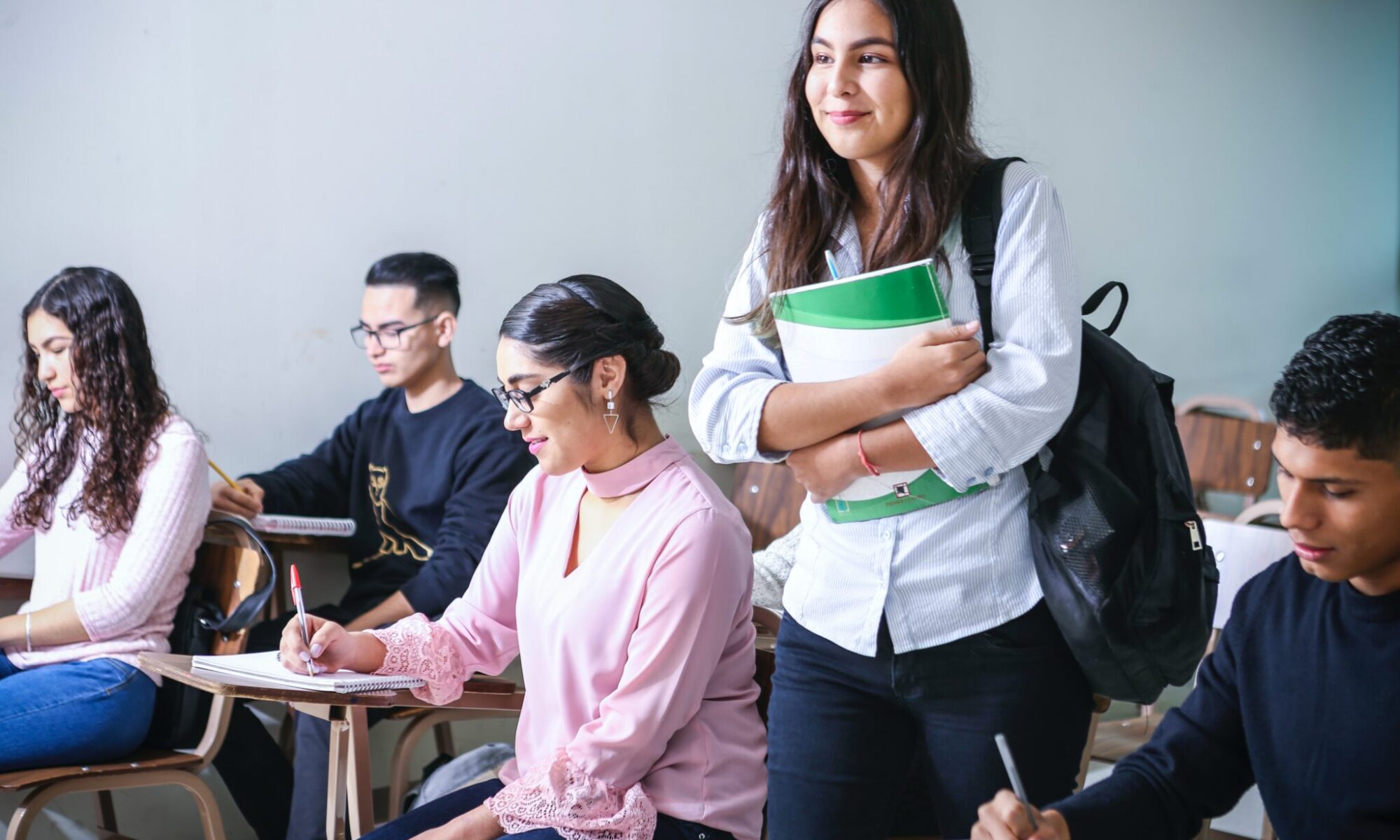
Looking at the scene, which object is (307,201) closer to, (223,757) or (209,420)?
(209,420)

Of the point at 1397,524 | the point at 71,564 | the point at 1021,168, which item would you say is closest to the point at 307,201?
the point at 71,564

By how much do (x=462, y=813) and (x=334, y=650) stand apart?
0.30 meters

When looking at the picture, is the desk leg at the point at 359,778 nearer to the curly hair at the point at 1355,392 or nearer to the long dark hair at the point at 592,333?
the long dark hair at the point at 592,333

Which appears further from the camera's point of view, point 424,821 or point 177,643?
point 177,643

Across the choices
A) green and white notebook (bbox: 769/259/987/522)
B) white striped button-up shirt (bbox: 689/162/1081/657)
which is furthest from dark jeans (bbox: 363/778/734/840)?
green and white notebook (bbox: 769/259/987/522)

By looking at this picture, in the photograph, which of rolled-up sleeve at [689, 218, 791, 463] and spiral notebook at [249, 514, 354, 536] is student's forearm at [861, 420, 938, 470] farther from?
spiral notebook at [249, 514, 354, 536]

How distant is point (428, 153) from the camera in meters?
3.26

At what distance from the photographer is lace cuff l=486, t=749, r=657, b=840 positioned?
1.51m

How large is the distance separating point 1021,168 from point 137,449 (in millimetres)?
1862

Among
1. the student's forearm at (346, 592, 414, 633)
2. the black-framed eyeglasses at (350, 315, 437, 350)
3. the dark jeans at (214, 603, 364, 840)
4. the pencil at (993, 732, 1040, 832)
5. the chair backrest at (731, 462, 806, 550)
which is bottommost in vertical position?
the dark jeans at (214, 603, 364, 840)

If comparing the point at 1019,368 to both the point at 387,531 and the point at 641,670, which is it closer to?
the point at 641,670

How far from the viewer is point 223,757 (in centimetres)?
287

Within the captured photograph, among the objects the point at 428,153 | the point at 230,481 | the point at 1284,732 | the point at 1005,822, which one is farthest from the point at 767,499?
the point at 1005,822

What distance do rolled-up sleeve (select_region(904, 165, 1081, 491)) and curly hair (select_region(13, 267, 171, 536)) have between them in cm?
178
